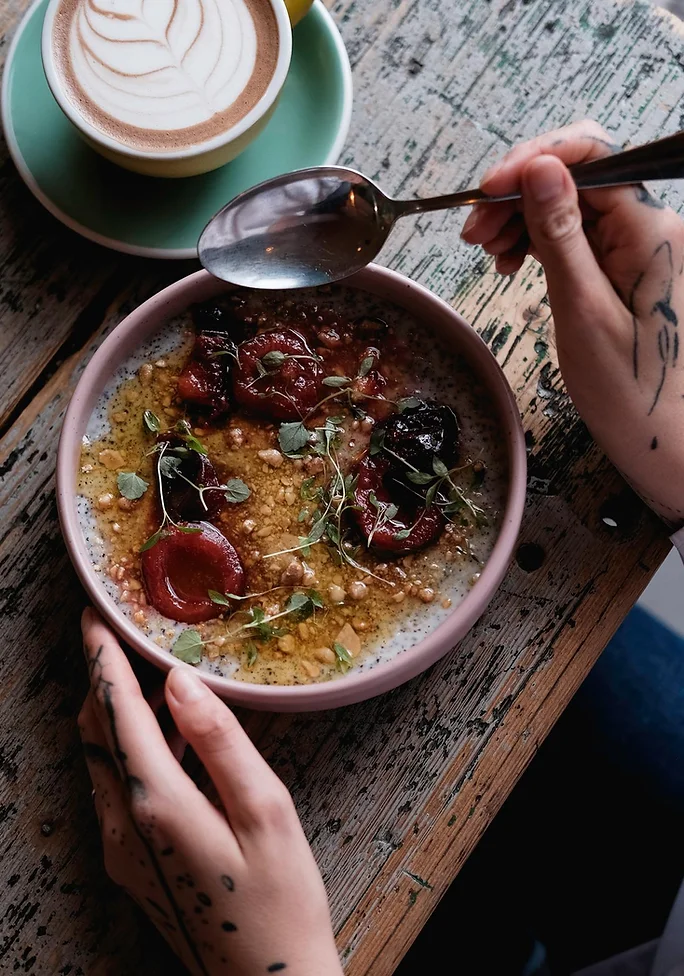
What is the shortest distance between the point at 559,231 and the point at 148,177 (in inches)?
19.0

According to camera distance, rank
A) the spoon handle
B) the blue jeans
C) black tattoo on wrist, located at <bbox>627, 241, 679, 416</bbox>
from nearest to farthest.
A: the spoon handle < black tattoo on wrist, located at <bbox>627, 241, 679, 416</bbox> < the blue jeans

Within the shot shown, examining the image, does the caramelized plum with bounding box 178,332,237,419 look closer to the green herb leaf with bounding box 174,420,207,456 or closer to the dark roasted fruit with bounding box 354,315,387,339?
the green herb leaf with bounding box 174,420,207,456

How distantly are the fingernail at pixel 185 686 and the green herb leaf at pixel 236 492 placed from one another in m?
0.19

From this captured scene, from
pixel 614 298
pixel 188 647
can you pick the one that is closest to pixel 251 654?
pixel 188 647

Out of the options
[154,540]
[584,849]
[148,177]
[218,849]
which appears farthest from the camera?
[584,849]

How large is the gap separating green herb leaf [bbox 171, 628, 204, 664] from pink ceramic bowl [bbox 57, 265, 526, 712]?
0.02m

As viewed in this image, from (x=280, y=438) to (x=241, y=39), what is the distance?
0.44 metres

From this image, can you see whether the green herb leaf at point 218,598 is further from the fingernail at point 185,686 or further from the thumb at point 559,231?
the thumb at point 559,231

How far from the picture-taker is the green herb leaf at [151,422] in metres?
0.91

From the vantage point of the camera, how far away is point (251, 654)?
0.86 meters

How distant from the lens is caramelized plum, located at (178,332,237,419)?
91 centimetres

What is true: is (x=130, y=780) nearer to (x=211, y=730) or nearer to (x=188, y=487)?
(x=211, y=730)

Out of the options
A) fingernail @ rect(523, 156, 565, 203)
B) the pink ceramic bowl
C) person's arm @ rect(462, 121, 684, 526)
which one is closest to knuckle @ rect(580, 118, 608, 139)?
person's arm @ rect(462, 121, 684, 526)

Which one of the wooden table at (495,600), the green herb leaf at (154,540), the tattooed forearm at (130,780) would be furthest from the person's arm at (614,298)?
the tattooed forearm at (130,780)
